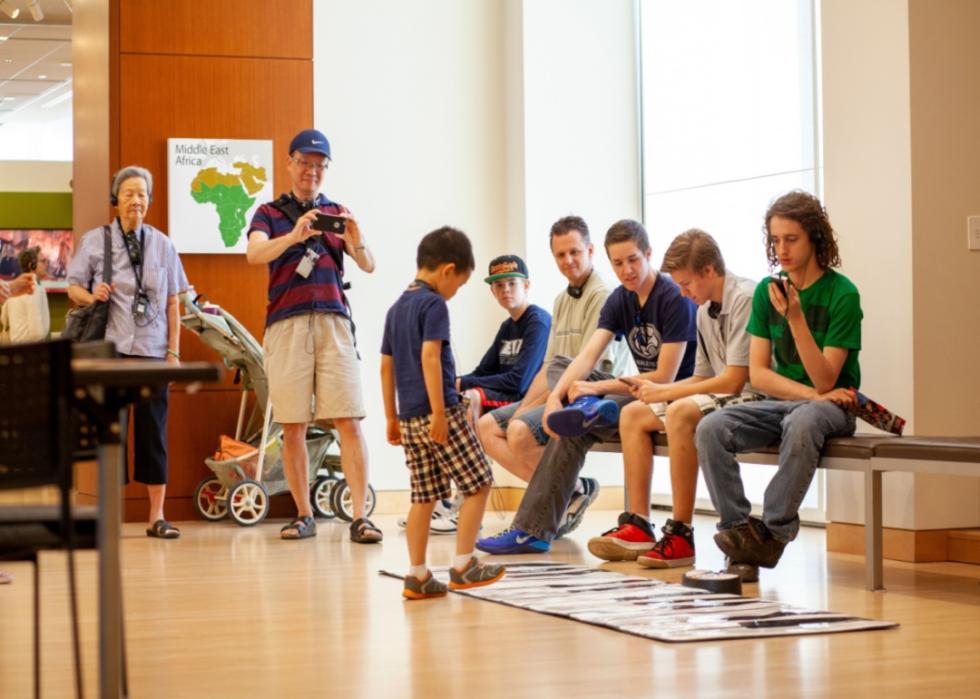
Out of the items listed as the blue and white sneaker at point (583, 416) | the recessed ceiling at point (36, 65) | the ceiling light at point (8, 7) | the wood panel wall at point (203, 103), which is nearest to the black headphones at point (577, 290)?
the blue and white sneaker at point (583, 416)

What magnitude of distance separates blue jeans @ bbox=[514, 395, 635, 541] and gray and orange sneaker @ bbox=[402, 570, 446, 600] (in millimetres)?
1222

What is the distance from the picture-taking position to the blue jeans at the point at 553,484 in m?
5.12

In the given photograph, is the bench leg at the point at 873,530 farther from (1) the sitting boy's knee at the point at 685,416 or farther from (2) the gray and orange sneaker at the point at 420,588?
(2) the gray and orange sneaker at the point at 420,588

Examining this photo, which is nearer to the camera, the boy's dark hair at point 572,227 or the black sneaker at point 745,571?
the black sneaker at point 745,571

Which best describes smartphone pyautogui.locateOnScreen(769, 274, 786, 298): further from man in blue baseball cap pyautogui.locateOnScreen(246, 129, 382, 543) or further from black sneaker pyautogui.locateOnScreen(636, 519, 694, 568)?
man in blue baseball cap pyautogui.locateOnScreen(246, 129, 382, 543)

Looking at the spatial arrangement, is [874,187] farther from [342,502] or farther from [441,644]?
[342,502]

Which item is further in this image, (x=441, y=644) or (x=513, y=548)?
(x=513, y=548)

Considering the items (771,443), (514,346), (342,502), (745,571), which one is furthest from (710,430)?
(342,502)

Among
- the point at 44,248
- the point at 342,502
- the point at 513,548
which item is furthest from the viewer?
the point at 44,248

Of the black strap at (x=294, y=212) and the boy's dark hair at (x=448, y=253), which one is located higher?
the black strap at (x=294, y=212)

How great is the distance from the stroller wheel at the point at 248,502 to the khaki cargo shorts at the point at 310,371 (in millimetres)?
709

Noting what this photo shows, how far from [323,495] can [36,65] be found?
9.82 metres

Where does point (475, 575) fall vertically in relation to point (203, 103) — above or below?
below

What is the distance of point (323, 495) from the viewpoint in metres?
6.49
